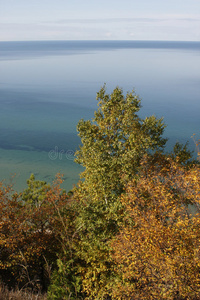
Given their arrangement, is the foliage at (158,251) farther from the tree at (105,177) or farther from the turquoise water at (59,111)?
the turquoise water at (59,111)

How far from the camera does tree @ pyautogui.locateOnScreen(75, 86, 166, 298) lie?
55.5ft

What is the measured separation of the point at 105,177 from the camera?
56.6 feet

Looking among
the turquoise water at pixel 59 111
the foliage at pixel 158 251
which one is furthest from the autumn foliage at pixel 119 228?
the turquoise water at pixel 59 111

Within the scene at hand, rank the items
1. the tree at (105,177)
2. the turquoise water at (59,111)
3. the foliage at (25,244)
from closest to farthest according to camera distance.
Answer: the tree at (105,177) → the foliage at (25,244) → the turquoise water at (59,111)

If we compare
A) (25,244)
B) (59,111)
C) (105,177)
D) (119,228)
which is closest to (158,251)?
(119,228)

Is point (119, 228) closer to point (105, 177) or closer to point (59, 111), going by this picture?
point (105, 177)

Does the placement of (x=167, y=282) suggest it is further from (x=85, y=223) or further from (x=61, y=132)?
(x=61, y=132)

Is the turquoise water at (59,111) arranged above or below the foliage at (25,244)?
above

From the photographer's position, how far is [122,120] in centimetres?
1862

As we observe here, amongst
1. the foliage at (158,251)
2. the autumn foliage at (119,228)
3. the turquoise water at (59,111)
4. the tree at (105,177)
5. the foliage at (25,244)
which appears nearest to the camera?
the foliage at (158,251)

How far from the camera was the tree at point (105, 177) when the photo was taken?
16.9 meters

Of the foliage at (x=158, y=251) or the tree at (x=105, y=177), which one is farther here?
the tree at (x=105, y=177)

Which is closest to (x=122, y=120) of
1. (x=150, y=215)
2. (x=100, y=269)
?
(x=150, y=215)

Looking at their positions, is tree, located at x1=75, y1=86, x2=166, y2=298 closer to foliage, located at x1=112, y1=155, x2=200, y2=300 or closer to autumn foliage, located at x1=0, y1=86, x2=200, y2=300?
autumn foliage, located at x1=0, y1=86, x2=200, y2=300
